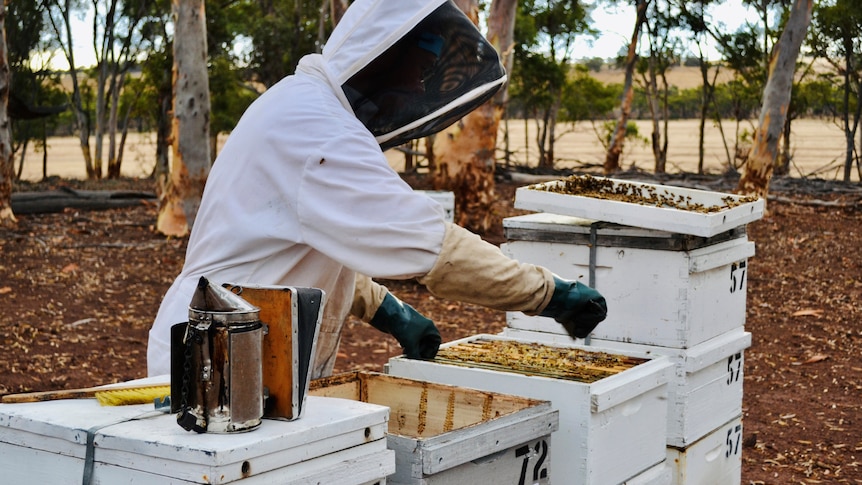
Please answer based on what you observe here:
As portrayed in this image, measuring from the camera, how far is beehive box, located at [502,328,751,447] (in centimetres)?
334

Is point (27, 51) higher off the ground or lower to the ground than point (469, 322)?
higher

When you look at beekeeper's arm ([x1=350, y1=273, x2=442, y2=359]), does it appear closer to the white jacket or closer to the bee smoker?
the white jacket

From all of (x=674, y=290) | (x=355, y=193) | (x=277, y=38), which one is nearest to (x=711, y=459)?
(x=674, y=290)

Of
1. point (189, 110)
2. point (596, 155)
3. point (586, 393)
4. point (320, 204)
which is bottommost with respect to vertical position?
point (596, 155)

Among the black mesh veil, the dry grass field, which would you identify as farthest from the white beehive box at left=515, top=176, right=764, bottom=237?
the dry grass field

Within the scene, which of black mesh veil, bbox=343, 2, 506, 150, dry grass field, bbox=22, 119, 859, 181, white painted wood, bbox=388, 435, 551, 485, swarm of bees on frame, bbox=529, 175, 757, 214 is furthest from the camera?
dry grass field, bbox=22, 119, 859, 181

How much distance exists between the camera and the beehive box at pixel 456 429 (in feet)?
6.83

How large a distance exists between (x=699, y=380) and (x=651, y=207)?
0.64m

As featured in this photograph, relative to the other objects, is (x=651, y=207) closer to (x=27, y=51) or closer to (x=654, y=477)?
(x=654, y=477)

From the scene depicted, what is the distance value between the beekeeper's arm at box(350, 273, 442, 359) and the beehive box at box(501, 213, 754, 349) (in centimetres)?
88

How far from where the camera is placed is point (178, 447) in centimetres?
164

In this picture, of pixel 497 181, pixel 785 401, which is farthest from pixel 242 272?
pixel 497 181

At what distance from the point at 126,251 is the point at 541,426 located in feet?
27.2

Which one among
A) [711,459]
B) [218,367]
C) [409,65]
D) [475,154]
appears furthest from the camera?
[475,154]
